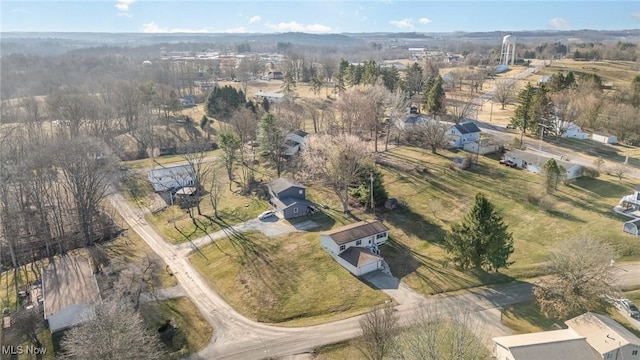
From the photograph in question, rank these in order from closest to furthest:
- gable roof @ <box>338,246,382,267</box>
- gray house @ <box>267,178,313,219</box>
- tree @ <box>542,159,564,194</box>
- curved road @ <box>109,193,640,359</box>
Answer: curved road @ <box>109,193,640,359</box>
gable roof @ <box>338,246,382,267</box>
gray house @ <box>267,178,313,219</box>
tree @ <box>542,159,564,194</box>

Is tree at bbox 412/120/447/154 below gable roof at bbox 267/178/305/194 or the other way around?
the other way around

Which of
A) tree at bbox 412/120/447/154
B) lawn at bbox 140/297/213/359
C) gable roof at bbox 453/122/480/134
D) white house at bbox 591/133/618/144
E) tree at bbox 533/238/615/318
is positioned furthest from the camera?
white house at bbox 591/133/618/144

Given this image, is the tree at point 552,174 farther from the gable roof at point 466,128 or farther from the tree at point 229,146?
the tree at point 229,146

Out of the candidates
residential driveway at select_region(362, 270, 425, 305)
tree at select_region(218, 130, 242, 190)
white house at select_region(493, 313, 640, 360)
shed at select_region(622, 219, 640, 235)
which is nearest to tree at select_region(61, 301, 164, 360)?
residential driveway at select_region(362, 270, 425, 305)

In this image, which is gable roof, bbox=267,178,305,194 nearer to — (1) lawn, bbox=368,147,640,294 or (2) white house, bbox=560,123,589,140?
(1) lawn, bbox=368,147,640,294

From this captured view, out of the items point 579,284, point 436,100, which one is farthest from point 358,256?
point 436,100

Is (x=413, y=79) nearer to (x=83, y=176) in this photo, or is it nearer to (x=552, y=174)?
(x=552, y=174)

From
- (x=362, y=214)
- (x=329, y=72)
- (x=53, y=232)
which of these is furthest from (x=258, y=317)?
(x=329, y=72)

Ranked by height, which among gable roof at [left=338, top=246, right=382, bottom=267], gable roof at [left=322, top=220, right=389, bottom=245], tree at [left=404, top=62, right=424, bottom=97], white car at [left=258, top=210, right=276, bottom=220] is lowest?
white car at [left=258, top=210, right=276, bottom=220]

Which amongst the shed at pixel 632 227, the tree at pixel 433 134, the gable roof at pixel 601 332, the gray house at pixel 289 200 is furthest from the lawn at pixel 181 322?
the tree at pixel 433 134
